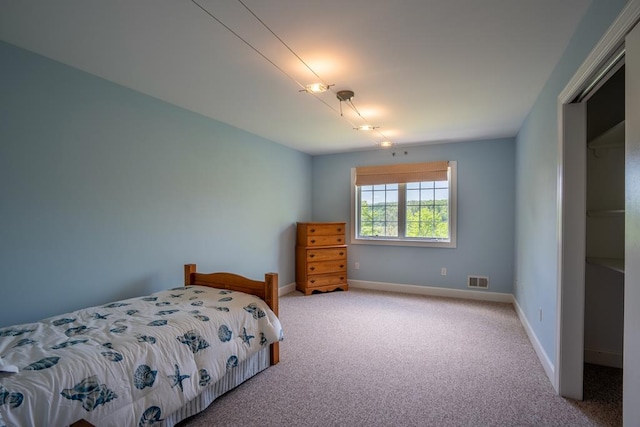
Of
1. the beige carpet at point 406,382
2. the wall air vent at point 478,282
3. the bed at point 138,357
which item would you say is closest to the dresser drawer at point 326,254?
the beige carpet at point 406,382

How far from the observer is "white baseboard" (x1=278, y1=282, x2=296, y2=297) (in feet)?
16.1

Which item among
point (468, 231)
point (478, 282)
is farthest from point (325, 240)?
point (478, 282)

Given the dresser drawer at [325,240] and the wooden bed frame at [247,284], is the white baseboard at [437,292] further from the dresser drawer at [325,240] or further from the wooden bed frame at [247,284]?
the wooden bed frame at [247,284]

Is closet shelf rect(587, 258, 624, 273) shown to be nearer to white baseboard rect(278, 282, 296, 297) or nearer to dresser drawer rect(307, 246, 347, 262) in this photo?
dresser drawer rect(307, 246, 347, 262)

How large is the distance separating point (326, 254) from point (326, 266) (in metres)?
0.19

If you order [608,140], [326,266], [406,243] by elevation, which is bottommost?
[326,266]

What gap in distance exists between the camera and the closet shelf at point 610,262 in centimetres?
205

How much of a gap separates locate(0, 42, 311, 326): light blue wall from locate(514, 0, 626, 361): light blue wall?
320 centimetres

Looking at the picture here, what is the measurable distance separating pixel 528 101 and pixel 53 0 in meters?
3.59

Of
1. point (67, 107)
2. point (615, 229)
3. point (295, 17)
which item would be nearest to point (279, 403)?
point (295, 17)

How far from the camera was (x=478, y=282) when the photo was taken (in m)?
4.62

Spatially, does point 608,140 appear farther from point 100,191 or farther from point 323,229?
point 100,191

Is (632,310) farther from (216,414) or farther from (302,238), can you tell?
(302,238)

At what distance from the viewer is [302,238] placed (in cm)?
506
